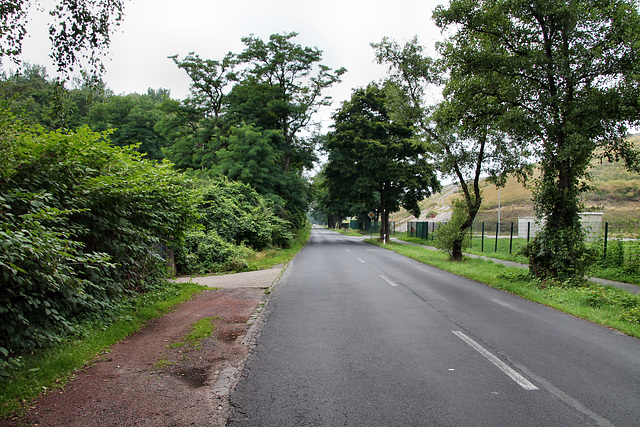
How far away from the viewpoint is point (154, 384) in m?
4.15

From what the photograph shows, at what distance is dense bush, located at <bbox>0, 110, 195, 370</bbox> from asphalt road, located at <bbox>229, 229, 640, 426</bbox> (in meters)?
2.50

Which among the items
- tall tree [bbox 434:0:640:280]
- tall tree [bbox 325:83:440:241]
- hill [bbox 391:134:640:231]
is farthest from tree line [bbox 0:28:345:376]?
hill [bbox 391:134:640:231]

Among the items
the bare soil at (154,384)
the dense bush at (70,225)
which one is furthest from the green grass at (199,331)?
the dense bush at (70,225)

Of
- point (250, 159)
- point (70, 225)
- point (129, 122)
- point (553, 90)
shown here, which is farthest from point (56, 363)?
point (129, 122)

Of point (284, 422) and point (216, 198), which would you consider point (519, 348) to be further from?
point (216, 198)

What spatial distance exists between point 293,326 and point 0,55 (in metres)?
6.69

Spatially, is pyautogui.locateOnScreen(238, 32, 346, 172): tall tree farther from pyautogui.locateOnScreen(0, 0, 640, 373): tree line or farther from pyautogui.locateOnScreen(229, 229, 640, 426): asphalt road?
pyautogui.locateOnScreen(229, 229, 640, 426): asphalt road

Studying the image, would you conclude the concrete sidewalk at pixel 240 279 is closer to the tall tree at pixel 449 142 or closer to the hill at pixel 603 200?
the tall tree at pixel 449 142

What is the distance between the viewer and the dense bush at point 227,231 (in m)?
14.4

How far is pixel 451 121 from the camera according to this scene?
1298cm

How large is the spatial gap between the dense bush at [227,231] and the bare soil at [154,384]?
13.5 feet

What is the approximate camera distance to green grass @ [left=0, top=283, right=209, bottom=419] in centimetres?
359

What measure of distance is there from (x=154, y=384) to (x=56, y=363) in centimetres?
121

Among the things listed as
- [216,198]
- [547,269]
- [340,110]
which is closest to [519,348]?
[547,269]
